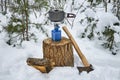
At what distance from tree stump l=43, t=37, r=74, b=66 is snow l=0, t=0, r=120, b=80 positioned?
141 millimetres

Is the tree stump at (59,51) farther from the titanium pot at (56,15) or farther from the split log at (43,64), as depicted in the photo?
the titanium pot at (56,15)

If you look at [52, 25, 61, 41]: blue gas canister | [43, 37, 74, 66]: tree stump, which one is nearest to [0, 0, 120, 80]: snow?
[43, 37, 74, 66]: tree stump

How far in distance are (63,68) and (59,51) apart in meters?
0.29

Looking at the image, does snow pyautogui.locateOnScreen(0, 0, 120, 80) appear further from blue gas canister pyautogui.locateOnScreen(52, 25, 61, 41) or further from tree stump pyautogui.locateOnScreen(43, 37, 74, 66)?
blue gas canister pyautogui.locateOnScreen(52, 25, 61, 41)

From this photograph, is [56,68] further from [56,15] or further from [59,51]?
[56,15]

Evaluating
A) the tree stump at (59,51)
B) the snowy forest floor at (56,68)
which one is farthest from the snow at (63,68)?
the tree stump at (59,51)

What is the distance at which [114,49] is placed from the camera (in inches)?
177

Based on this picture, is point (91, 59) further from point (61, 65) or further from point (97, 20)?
point (97, 20)

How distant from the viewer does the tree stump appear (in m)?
3.73

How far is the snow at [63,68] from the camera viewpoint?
359 centimetres

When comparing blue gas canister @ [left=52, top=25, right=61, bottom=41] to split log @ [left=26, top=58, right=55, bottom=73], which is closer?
split log @ [left=26, top=58, right=55, bottom=73]

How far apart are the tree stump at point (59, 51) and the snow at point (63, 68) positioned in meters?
0.14

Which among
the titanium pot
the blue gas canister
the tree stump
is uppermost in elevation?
the titanium pot

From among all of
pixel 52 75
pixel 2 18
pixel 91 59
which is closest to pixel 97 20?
pixel 91 59
